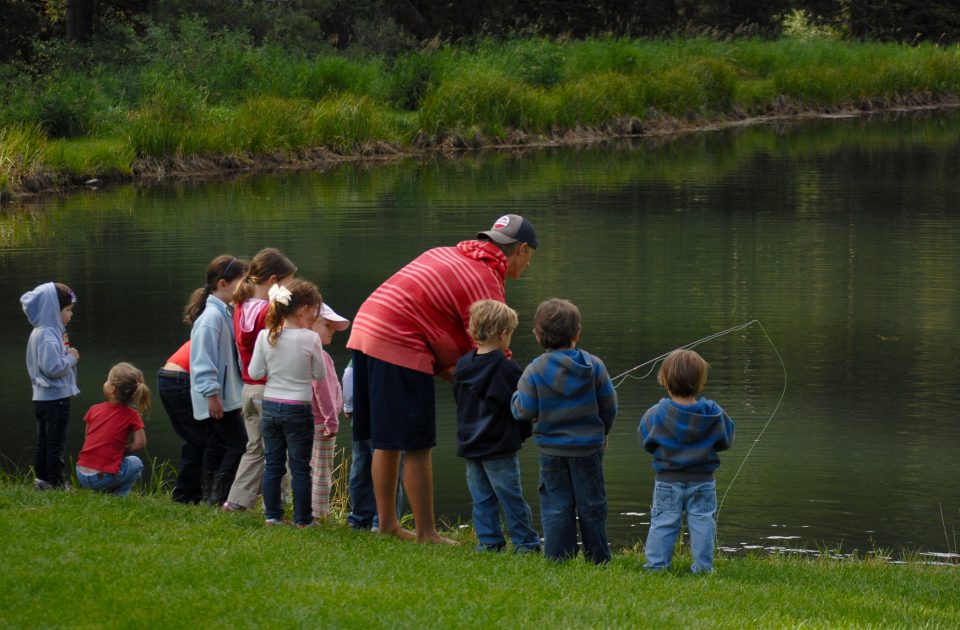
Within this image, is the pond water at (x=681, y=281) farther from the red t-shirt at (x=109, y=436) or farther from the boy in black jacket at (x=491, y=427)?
the red t-shirt at (x=109, y=436)

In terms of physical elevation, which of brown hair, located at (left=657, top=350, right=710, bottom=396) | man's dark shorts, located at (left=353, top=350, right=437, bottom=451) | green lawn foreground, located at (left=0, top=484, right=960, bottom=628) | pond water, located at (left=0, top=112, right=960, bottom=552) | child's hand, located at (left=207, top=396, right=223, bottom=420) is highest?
brown hair, located at (left=657, top=350, right=710, bottom=396)

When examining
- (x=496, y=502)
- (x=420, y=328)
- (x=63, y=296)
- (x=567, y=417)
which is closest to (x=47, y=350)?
(x=63, y=296)

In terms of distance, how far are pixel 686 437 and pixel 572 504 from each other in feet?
1.92

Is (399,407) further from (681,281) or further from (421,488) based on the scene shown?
(681,281)

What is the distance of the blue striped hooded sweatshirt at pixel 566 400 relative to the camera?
21.0ft

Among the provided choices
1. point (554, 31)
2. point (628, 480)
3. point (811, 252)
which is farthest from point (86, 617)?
point (554, 31)

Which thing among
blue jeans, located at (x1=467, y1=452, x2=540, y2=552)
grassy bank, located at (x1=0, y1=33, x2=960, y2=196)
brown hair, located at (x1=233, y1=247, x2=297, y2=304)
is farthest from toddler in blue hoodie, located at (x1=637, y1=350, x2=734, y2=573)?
grassy bank, located at (x1=0, y1=33, x2=960, y2=196)

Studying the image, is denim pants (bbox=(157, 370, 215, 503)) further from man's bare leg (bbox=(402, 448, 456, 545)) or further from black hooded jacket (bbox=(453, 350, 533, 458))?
black hooded jacket (bbox=(453, 350, 533, 458))

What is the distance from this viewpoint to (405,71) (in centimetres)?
3438

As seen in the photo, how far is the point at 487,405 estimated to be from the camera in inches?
262

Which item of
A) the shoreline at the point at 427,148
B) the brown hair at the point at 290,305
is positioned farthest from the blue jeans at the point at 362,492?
the shoreline at the point at 427,148

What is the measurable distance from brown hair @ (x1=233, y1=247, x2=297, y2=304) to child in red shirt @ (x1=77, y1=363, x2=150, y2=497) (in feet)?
2.84

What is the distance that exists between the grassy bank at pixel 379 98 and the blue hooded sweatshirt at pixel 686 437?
766 inches

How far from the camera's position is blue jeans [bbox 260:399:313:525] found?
7035 mm
